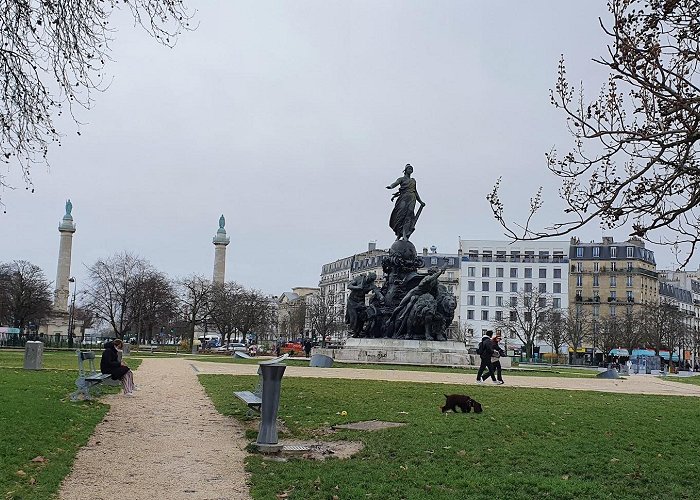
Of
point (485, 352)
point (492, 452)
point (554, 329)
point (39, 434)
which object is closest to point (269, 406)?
point (492, 452)

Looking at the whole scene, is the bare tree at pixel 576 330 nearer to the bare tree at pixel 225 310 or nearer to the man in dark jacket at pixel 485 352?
the bare tree at pixel 225 310

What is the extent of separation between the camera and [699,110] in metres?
9.60

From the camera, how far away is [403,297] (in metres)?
38.2

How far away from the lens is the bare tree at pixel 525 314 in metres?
99.7

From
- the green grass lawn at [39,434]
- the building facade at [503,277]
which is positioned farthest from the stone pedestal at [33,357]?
the building facade at [503,277]

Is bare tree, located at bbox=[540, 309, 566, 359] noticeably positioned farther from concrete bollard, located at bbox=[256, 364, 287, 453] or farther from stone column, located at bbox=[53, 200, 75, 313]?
concrete bollard, located at bbox=[256, 364, 287, 453]

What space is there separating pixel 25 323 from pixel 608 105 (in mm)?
80178

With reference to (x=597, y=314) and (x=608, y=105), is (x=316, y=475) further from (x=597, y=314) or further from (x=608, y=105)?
(x=597, y=314)

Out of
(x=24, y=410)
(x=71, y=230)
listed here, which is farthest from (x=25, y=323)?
(x=24, y=410)

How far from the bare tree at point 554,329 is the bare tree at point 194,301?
131 feet

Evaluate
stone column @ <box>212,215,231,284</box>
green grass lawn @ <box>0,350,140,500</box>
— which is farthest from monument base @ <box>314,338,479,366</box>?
stone column @ <box>212,215,231,284</box>

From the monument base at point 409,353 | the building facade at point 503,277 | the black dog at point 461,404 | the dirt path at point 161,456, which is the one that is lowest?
the dirt path at point 161,456

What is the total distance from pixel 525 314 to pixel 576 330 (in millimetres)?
13693

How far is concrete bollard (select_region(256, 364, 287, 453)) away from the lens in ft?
32.9
